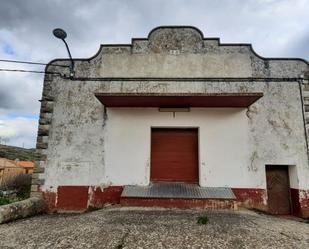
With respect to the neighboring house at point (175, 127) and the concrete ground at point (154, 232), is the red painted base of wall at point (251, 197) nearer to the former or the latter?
the neighboring house at point (175, 127)

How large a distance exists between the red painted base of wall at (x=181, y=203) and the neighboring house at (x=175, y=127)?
31 cm

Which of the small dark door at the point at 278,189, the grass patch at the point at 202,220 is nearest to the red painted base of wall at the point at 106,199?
the small dark door at the point at 278,189

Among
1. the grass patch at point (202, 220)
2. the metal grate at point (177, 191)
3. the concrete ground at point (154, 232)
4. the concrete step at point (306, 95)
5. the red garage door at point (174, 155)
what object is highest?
the concrete step at point (306, 95)

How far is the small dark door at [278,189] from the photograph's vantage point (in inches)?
298

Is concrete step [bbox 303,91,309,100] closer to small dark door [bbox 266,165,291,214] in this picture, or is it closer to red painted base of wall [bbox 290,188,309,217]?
small dark door [bbox 266,165,291,214]

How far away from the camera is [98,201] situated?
7.43 metres

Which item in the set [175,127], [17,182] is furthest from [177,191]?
[17,182]

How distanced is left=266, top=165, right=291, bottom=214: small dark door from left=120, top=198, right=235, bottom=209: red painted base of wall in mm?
1927

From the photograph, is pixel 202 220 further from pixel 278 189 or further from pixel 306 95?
pixel 306 95

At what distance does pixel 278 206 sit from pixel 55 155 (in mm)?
7618

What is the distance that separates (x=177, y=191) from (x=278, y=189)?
350 cm

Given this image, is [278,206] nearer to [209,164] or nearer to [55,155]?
[209,164]

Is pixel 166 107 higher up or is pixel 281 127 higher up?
pixel 166 107

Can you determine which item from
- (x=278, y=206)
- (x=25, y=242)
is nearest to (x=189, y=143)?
(x=278, y=206)
